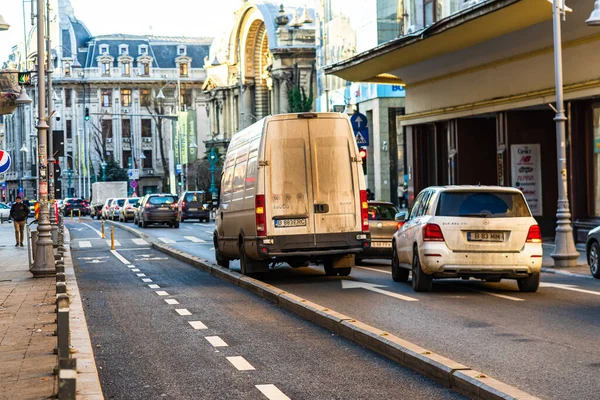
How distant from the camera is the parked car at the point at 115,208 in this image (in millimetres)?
73875

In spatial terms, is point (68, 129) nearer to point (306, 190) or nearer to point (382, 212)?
point (382, 212)

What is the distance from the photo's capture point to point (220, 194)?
24.7 meters

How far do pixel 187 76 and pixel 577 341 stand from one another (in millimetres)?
131087

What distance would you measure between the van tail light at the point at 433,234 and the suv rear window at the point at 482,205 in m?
0.24

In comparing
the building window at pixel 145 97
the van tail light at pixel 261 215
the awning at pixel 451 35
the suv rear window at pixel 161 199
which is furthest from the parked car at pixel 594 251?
the building window at pixel 145 97

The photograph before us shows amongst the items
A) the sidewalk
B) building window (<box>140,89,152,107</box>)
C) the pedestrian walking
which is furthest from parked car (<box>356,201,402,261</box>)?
building window (<box>140,89,152,107</box>)

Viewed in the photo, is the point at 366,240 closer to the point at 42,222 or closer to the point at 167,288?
the point at 167,288

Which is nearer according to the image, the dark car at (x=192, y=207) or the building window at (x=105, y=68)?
the dark car at (x=192, y=207)

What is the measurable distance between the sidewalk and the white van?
3848mm

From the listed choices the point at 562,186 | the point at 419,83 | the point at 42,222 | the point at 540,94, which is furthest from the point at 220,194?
the point at 419,83

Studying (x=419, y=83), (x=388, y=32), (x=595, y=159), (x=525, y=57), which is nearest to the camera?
(x=595, y=159)

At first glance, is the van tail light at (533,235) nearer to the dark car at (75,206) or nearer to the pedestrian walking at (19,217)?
the pedestrian walking at (19,217)

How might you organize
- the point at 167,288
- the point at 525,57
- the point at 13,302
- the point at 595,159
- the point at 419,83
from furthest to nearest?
1. the point at 419,83
2. the point at 525,57
3. the point at 595,159
4. the point at 167,288
5. the point at 13,302

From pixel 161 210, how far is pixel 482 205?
39.5m
